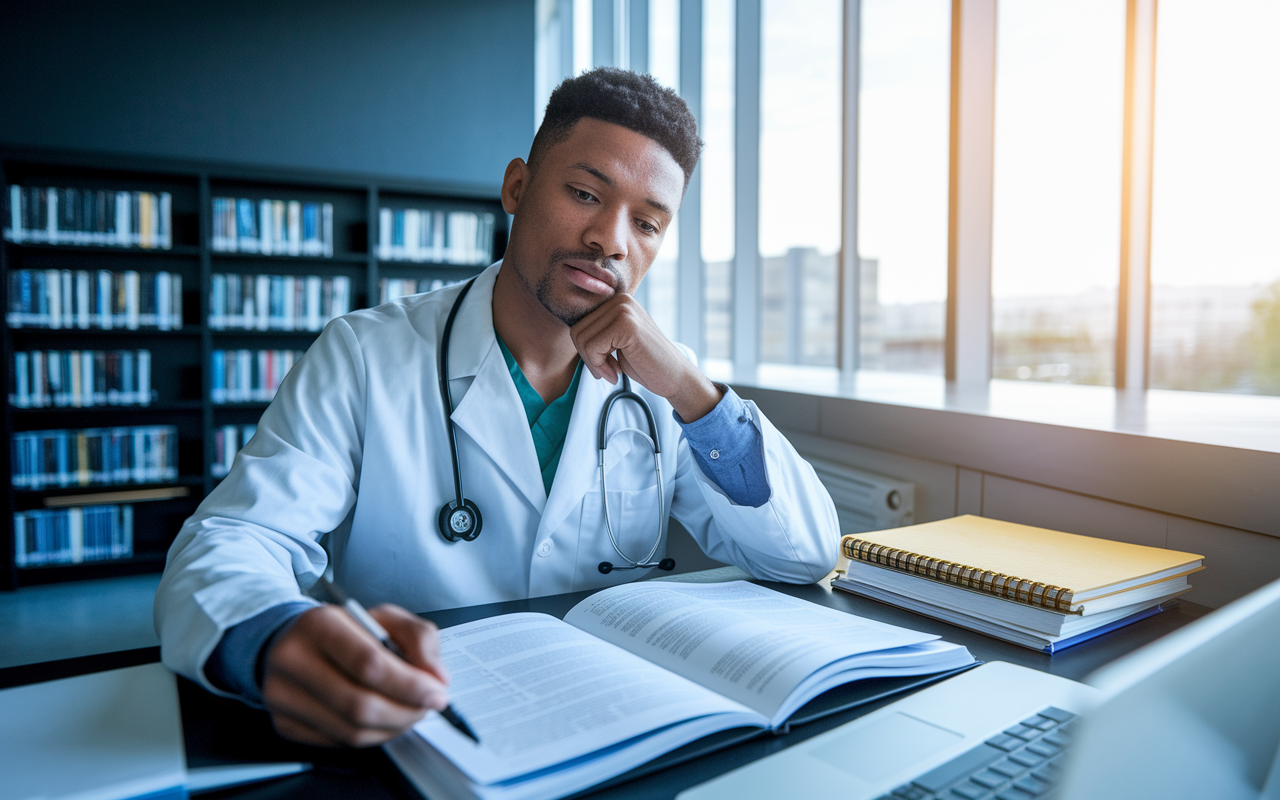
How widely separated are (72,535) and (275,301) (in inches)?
54.4

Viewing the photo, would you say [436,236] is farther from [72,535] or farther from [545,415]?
[545,415]

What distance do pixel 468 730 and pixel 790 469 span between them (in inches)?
30.0

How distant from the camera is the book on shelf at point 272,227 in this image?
3701 mm

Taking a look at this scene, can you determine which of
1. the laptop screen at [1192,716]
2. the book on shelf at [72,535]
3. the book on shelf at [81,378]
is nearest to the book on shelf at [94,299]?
the book on shelf at [81,378]

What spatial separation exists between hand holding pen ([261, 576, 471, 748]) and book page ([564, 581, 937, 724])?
27 centimetres

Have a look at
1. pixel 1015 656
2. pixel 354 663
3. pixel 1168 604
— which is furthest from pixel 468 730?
pixel 1168 604

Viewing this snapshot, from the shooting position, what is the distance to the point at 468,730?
57 centimetres

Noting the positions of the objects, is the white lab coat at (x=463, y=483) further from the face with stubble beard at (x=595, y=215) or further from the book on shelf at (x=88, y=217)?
the book on shelf at (x=88, y=217)

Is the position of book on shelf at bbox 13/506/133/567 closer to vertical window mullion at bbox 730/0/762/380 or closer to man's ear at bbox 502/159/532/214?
vertical window mullion at bbox 730/0/762/380

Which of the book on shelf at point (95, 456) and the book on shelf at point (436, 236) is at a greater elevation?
the book on shelf at point (436, 236)

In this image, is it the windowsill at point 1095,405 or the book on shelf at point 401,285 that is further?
the book on shelf at point 401,285

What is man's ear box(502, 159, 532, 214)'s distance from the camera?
142 centimetres

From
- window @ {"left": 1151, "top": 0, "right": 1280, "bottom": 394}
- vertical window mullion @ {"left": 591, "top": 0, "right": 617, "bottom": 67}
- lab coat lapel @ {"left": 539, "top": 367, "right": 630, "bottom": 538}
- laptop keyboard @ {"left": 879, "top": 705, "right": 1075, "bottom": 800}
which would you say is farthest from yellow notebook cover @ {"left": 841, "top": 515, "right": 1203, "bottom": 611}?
vertical window mullion @ {"left": 591, "top": 0, "right": 617, "bottom": 67}

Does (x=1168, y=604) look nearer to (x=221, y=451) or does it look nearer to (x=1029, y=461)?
(x=1029, y=461)
